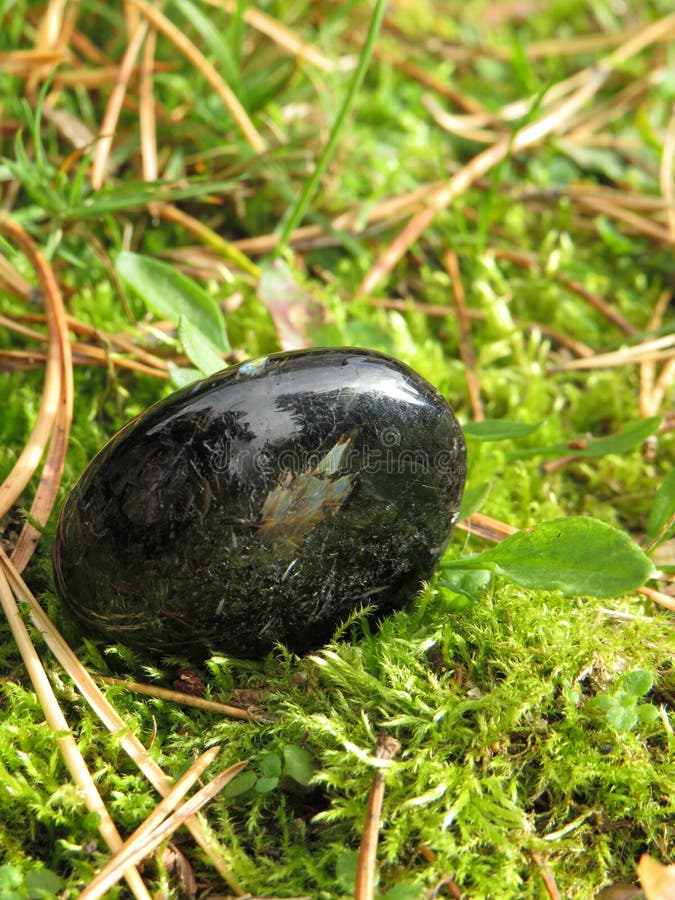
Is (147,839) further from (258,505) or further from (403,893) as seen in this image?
(258,505)

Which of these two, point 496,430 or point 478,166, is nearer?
point 496,430

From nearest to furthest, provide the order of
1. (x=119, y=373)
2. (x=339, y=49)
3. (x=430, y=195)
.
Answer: (x=119, y=373) < (x=430, y=195) < (x=339, y=49)

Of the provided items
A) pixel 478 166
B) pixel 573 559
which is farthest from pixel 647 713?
pixel 478 166

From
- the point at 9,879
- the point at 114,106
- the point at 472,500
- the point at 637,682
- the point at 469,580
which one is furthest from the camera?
the point at 114,106

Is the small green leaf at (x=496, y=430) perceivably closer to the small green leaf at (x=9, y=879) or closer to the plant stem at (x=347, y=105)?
the plant stem at (x=347, y=105)

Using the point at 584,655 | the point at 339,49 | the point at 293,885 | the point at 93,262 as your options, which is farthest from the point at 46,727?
the point at 339,49

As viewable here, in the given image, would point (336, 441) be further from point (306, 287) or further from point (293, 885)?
point (306, 287)

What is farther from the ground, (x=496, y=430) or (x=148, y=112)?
(x=148, y=112)
